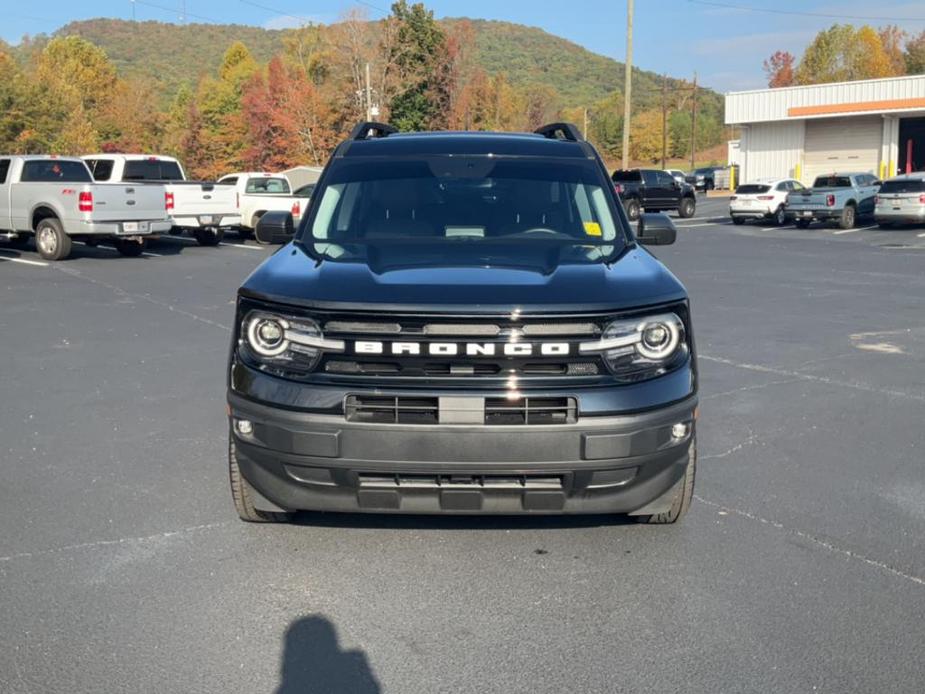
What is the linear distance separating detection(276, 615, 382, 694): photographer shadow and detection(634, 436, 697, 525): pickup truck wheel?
174cm

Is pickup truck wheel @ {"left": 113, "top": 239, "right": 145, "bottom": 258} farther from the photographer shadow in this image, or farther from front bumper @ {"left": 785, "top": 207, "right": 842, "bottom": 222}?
front bumper @ {"left": 785, "top": 207, "right": 842, "bottom": 222}

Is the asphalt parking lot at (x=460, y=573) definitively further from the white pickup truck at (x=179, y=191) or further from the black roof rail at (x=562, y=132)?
the white pickup truck at (x=179, y=191)

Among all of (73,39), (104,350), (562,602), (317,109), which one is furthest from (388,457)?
(73,39)

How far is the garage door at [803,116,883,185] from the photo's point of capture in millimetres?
47125

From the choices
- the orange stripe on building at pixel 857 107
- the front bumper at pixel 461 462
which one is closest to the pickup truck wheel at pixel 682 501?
the front bumper at pixel 461 462

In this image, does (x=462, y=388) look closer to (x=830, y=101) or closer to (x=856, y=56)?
(x=830, y=101)

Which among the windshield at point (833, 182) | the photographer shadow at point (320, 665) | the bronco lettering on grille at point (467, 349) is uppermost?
the windshield at point (833, 182)

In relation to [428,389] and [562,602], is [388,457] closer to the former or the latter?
Answer: [428,389]

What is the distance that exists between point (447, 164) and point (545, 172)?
564 mm

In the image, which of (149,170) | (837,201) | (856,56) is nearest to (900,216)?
(837,201)

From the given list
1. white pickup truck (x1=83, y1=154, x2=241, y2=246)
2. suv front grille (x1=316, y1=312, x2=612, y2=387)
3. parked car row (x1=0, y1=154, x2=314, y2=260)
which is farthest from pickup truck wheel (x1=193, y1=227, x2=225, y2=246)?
suv front grille (x1=316, y1=312, x2=612, y2=387)

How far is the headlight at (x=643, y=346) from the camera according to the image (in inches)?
155

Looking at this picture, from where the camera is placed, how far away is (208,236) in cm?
2314

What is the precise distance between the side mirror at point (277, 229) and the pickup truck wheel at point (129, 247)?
51.6 ft
